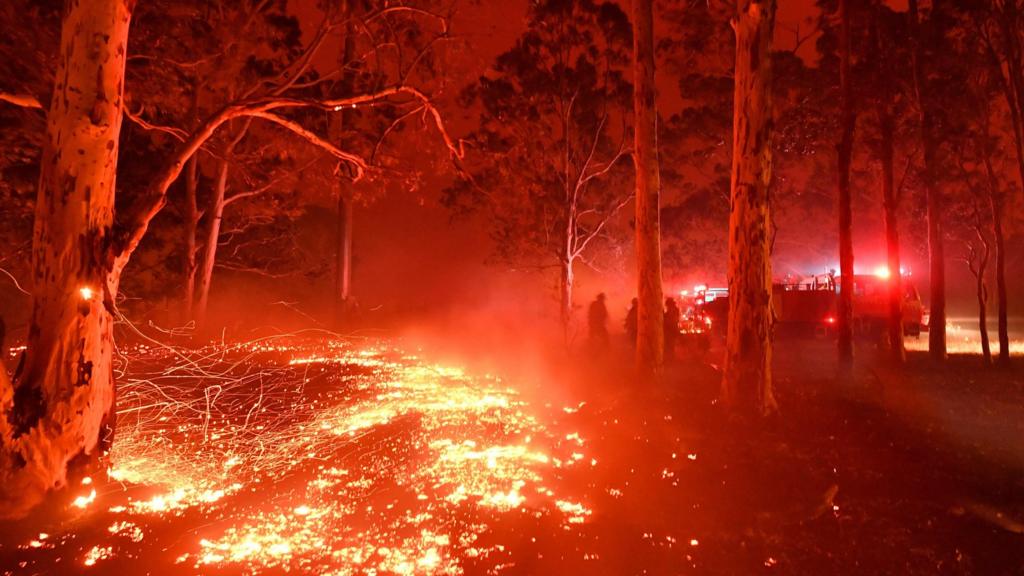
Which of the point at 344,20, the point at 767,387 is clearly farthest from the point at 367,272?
the point at 767,387

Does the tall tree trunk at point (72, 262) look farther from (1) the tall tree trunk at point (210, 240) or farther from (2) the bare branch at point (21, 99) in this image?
(1) the tall tree trunk at point (210, 240)

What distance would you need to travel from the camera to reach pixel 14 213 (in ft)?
54.0

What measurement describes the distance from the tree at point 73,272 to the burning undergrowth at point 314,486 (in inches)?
23.0

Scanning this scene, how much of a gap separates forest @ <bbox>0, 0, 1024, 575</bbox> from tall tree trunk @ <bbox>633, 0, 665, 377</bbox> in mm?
62

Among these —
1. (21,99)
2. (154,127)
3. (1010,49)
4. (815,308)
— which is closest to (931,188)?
(1010,49)

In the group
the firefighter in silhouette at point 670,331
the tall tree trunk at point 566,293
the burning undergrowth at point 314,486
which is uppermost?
the tall tree trunk at point 566,293

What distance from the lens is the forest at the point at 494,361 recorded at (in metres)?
5.44

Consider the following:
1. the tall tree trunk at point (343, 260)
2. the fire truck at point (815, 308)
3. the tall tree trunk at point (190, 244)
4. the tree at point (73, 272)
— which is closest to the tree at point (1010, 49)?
the fire truck at point (815, 308)

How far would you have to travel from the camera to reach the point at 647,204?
11.7m

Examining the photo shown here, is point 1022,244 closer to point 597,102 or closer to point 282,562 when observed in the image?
point 597,102

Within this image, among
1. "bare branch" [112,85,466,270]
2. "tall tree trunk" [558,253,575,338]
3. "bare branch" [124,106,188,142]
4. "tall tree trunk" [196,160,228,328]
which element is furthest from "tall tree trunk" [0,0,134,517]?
"tall tree trunk" [196,160,228,328]

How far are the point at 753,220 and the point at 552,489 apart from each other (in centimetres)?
500

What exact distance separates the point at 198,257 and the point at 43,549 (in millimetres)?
20248

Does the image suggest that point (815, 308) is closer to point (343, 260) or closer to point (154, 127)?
point (343, 260)
